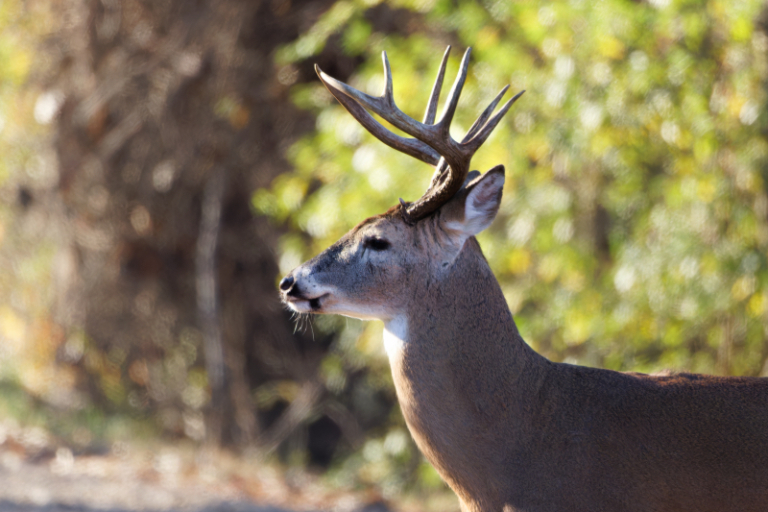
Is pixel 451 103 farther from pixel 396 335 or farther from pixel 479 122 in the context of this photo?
pixel 396 335

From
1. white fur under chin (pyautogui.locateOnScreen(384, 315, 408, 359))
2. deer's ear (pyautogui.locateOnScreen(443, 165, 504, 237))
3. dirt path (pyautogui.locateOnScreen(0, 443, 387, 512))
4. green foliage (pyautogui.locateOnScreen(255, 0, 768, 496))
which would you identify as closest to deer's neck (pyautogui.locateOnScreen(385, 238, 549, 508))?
white fur under chin (pyautogui.locateOnScreen(384, 315, 408, 359))

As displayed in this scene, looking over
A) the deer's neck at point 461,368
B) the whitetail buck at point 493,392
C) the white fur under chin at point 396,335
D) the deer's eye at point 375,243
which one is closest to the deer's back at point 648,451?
the whitetail buck at point 493,392

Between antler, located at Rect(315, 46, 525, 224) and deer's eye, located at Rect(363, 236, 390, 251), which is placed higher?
antler, located at Rect(315, 46, 525, 224)

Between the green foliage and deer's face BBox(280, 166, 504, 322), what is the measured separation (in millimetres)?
2666

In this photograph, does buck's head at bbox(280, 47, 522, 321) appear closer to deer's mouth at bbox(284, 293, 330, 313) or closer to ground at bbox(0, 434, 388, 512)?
deer's mouth at bbox(284, 293, 330, 313)

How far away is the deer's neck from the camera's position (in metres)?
2.90

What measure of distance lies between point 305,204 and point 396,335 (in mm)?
3876

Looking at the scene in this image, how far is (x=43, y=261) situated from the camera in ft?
27.9

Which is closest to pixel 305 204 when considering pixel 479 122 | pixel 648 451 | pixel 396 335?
pixel 479 122

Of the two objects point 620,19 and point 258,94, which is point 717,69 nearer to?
point 620,19

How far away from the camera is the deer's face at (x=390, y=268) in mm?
3064

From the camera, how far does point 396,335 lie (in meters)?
3.06

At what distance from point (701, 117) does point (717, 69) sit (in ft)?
1.19

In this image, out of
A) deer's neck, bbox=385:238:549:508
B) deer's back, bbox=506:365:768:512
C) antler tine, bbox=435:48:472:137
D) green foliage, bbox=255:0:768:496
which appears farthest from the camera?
green foliage, bbox=255:0:768:496
